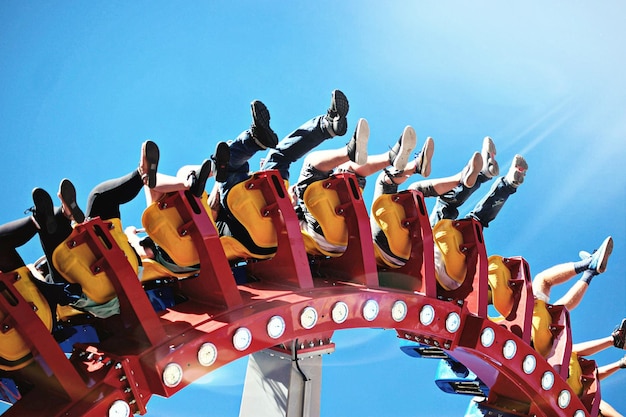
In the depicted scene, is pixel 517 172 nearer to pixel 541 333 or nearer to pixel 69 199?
pixel 541 333

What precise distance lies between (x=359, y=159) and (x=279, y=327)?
1.12 metres

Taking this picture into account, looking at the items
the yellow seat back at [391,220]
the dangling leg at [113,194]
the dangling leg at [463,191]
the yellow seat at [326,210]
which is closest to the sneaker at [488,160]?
the dangling leg at [463,191]

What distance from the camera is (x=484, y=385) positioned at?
20.7ft

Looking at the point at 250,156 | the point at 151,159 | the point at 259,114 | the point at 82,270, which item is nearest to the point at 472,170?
the point at 250,156

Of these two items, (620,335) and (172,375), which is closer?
(172,375)

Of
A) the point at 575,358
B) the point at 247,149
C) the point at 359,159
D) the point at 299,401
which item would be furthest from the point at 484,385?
the point at 247,149

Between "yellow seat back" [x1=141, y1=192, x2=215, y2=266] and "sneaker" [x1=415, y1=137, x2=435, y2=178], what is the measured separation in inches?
62.6

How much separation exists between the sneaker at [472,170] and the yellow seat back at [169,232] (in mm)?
2101

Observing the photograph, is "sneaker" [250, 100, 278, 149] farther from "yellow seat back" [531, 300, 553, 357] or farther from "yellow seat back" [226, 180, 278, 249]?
"yellow seat back" [531, 300, 553, 357]

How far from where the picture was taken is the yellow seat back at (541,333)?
245 inches

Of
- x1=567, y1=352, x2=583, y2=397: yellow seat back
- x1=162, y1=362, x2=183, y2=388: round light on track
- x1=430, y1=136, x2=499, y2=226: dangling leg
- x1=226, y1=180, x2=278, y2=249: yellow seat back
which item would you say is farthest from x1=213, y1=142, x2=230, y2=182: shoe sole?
x1=567, y1=352, x2=583, y2=397: yellow seat back

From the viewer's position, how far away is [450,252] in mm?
5680

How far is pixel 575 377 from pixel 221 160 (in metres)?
3.94

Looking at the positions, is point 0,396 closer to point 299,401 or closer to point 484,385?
point 299,401
